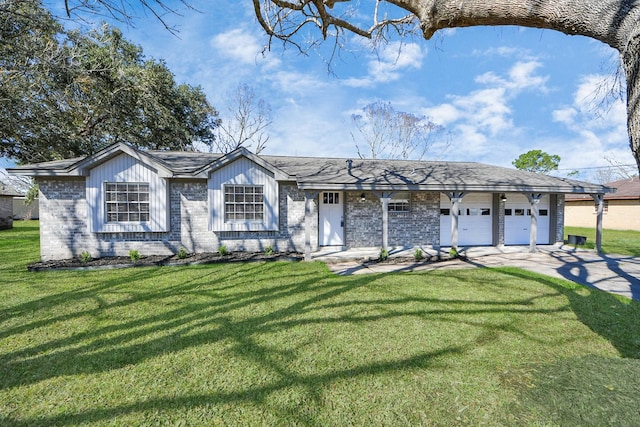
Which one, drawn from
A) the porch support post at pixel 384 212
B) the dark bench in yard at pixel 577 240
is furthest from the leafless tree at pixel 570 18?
the dark bench in yard at pixel 577 240

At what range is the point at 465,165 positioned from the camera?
1393cm

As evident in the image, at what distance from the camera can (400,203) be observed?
11.1 meters

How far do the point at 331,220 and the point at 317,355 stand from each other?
25.0 feet

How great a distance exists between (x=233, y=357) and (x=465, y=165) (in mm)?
14118

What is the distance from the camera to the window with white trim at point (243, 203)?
9633mm

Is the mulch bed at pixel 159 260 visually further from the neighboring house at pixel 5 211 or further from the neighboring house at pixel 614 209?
the neighboring house at pixel 614 209

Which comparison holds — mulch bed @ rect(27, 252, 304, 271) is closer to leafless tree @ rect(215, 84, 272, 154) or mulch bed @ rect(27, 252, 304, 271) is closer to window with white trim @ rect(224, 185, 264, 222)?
window with white trim @ rect(224, 185, 264, 222)

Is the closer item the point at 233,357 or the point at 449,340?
the point at 233,357

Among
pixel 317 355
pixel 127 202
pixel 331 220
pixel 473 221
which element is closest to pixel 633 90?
pixel 317 355

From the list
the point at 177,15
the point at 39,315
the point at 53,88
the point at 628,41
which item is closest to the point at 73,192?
the point at 39,315

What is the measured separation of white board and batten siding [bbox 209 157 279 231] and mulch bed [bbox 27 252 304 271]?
97 cm

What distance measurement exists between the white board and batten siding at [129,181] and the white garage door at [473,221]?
10.6m

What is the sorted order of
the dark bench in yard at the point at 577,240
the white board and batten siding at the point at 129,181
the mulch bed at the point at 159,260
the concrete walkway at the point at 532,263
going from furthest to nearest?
the dark bench in yard at the point at 577,240 → the white board and batten siding at the point at 129,181 → the mulch bed at the point at 159,260 → the concrete walkway at the point at 532,263

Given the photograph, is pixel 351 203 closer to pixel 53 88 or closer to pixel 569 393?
pixel 569 393
